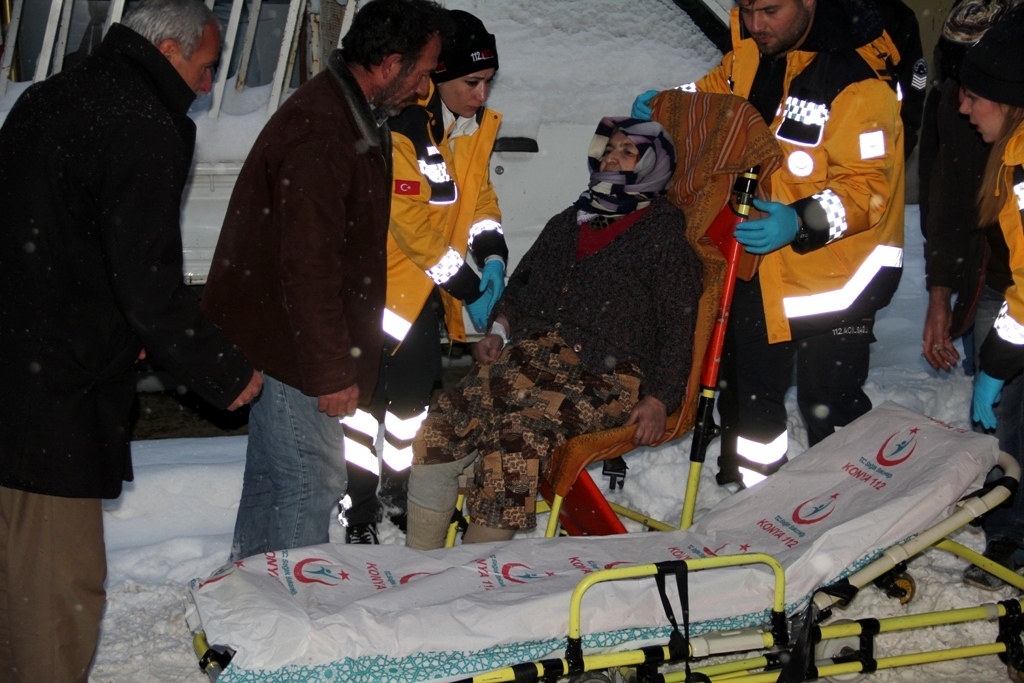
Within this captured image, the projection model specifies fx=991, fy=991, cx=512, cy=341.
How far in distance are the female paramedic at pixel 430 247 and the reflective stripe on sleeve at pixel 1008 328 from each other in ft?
5.44

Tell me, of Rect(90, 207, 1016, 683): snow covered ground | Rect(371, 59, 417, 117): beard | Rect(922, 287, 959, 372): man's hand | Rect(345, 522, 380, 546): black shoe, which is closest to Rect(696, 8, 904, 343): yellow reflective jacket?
Rect(922, 287, 959, 372): man's hand

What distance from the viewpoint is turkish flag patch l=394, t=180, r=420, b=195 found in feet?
10.6

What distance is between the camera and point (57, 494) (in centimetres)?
232

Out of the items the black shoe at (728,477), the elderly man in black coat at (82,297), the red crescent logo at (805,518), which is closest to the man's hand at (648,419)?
the red crescent logo at (805,518)

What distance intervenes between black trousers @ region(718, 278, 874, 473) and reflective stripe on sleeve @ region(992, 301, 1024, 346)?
0.69 metres

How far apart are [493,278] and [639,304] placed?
697mm

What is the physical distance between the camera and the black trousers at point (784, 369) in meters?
3.58

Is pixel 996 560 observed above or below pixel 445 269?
below

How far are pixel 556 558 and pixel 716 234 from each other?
1.24 meters

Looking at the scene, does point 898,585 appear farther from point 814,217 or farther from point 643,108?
point 643,108

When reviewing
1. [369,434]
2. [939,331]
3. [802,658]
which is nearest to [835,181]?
[939,331]

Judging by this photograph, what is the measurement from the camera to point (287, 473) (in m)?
2.85

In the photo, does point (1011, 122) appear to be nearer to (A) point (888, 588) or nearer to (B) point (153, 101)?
(A) point (888, 588)

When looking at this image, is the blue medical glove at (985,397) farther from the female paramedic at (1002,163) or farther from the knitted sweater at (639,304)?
the knitted sweater at (639,304)
